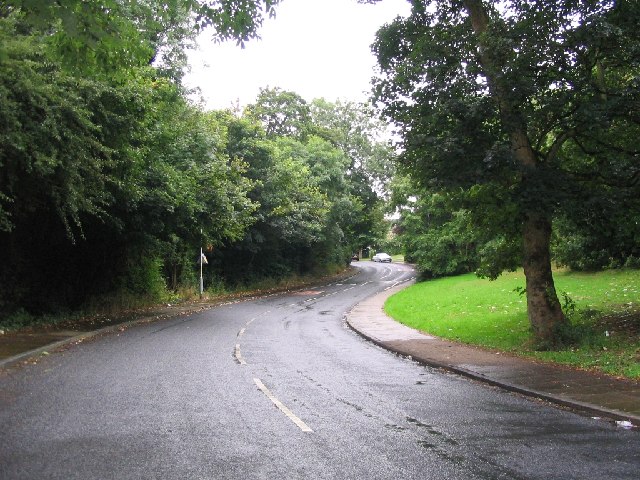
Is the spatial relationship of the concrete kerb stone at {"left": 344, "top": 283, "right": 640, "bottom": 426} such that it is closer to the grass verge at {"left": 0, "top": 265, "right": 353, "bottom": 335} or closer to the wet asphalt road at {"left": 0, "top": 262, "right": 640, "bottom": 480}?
the wet asphalt road at {"left": 0, "top": 262, "right": 640, "bottom": 480}

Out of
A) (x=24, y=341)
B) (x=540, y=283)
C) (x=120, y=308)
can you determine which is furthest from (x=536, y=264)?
(x=120, y=308)

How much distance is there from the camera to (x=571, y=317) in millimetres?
16094

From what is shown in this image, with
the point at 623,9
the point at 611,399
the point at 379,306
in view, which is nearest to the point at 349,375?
the point at 611,399

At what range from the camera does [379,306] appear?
27938 millimetres

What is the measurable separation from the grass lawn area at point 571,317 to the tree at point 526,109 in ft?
3.42

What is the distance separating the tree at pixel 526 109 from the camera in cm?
1071

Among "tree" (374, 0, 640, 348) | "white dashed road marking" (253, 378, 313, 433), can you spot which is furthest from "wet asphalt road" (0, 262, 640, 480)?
"tree" (374, 0, 640, 348)

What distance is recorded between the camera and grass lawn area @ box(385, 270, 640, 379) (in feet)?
37.7

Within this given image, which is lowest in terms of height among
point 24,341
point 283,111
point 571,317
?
point 571,317

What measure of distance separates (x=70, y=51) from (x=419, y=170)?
289 inches

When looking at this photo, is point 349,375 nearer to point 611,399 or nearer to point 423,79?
point 611,399

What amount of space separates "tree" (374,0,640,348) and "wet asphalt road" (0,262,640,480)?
4.07 m

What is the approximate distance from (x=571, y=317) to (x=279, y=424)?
39.4ft

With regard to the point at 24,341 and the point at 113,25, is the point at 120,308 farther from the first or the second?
the point at 113,25
